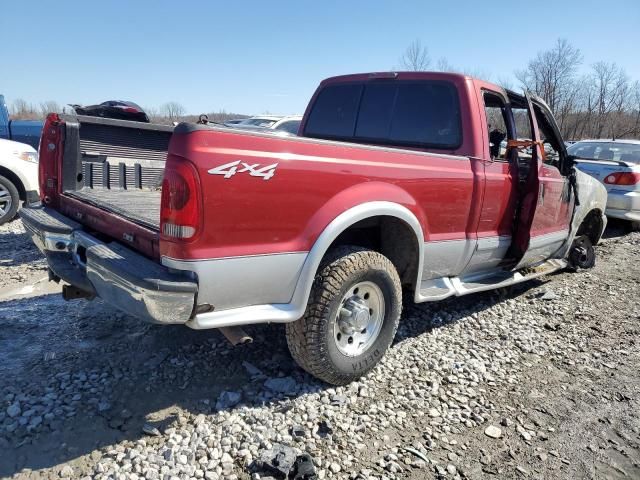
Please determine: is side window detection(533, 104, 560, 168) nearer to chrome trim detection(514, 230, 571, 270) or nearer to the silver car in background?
chrome trim detection(514, 230, 571, 270)

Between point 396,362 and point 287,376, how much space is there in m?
0.84

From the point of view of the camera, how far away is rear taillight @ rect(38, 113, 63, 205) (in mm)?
3543

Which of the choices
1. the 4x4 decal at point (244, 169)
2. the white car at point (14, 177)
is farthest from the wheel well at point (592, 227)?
the white car at point (14, 177)

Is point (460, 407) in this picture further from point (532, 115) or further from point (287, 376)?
point (532, 115)

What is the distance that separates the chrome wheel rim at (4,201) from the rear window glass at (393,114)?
16.8ft

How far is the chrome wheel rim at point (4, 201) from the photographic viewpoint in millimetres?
6957

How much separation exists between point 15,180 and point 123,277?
6097mm

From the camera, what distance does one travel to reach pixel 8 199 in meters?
6.99

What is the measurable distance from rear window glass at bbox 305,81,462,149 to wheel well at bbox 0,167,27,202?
5052mm

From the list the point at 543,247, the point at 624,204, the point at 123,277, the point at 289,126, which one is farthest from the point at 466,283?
the point at 289,126

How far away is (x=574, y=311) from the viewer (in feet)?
15.6

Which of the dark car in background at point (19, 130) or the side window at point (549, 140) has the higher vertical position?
the side window at point (549, 140)

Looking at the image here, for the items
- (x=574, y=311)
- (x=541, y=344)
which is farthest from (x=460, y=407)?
(x=574, y=311)

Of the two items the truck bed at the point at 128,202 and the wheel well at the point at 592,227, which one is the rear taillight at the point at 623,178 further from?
the truck bed at the point at 128,202
